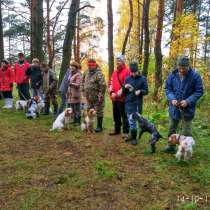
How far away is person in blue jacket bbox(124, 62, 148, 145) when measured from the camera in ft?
27.6

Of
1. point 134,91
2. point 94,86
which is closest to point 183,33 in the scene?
point 94,86

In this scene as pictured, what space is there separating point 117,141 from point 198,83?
2.59m

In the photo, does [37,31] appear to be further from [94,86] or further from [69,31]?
[94,86]

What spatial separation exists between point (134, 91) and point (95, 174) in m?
2.65

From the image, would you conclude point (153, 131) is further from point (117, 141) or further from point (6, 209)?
point (6, 209)

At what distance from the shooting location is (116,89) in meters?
9.05

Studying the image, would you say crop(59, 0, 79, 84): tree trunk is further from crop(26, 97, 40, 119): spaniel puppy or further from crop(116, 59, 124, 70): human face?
crop(116, 59, 124, 70): human face

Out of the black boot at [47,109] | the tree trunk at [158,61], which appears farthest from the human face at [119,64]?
the tree trunk at [158,61]

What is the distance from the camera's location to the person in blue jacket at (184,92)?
7141mm

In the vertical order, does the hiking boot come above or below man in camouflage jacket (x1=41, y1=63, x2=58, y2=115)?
below

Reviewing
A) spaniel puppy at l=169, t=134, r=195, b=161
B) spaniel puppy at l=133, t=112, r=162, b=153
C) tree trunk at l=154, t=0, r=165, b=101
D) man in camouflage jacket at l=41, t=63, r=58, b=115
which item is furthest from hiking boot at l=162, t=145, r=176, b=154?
tree trunk at l=154, t=0, r=165, b=101

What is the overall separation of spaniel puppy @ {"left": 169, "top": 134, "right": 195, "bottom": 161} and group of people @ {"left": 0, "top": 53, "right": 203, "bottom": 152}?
1.19 ft

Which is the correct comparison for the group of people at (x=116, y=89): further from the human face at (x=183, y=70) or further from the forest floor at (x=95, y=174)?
the forest floor at (x=95, y=174)

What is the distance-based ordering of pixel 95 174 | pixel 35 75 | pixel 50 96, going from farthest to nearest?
pixel 35 75 < pixel 50 96 < pixel 95 174
